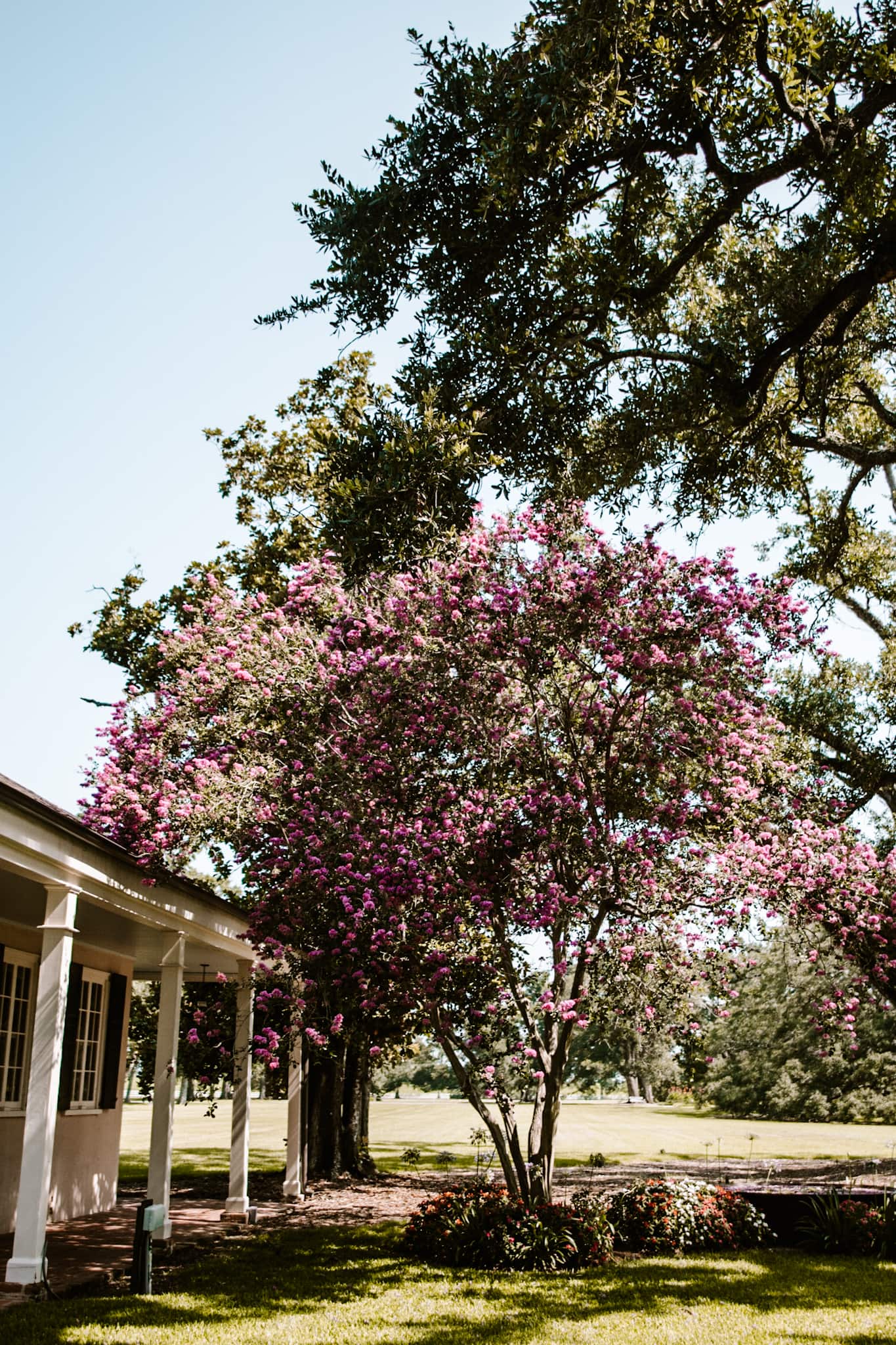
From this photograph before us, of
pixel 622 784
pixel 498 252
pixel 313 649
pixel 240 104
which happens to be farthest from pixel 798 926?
pixel 240 104

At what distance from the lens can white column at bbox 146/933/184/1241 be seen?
1101 cm

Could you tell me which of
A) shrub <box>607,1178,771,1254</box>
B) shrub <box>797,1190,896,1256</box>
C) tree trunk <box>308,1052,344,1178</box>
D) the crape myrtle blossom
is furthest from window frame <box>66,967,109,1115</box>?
shrub <box>797,1190,896,1256</box>

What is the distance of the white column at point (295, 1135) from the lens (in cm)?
1577

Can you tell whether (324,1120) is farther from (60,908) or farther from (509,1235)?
(60,908)

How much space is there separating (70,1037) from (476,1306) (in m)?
6.85

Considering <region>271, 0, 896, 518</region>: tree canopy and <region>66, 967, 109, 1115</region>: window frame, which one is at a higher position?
<region>271, 0, 896, 518</region>: tree canopy

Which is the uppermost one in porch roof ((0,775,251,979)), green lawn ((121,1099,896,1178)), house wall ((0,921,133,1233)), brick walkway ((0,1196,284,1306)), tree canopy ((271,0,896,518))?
tree canopy ((271,0,896,518))

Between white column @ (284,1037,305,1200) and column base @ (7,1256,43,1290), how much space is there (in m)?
7.49

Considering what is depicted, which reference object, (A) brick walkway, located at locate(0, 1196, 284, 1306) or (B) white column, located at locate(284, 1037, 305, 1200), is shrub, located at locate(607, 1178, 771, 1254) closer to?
(A) brick walkway, located at locate(0, 1196, 284, 1306)

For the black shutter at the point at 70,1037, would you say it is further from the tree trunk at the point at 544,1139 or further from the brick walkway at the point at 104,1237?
the tree trunk at the point at 544,1139

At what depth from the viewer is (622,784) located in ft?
35.0

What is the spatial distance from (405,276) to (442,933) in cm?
607

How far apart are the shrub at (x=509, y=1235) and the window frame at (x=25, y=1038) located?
451cm

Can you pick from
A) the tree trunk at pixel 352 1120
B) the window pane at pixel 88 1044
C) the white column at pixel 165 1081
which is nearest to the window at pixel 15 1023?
the window pane at pixel 88 1044
